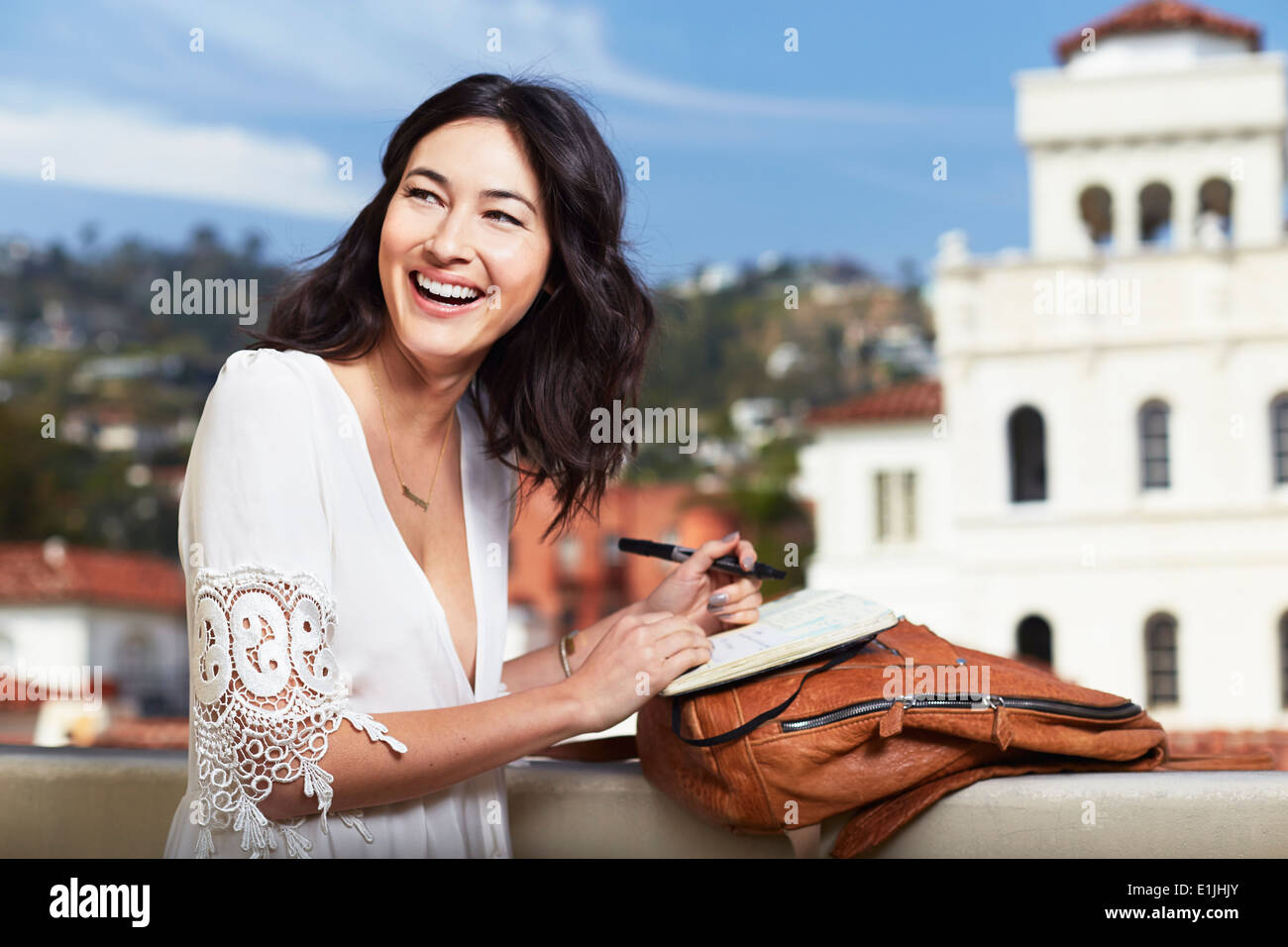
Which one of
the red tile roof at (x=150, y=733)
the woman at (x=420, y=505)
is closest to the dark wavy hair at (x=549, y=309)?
the woman at (x=420, y=505)

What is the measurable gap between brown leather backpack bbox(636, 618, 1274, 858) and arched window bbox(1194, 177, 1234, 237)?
32.4m

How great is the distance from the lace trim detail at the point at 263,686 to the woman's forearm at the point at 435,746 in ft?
0.04

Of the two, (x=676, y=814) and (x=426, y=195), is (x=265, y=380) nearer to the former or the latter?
(x=426, y=195)

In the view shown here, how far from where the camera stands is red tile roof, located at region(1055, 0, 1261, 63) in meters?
35.3

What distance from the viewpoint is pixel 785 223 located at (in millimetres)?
77000

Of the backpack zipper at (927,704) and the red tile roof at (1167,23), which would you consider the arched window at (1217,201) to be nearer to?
the red tile roof at (1167,23)

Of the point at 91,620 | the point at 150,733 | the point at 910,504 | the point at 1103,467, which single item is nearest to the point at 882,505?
the point at 910,504

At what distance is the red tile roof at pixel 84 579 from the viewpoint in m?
48.0

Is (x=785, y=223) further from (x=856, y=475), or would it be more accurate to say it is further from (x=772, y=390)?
(x=856, y=475)

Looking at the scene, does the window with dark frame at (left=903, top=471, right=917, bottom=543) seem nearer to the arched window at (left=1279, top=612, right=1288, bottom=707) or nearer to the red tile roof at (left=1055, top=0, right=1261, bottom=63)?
the arched window at (left=1279, top=612, right=1288, bottom=707)

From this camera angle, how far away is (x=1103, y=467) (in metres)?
29.8

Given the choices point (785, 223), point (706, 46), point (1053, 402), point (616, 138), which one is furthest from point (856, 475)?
point (706, 46)

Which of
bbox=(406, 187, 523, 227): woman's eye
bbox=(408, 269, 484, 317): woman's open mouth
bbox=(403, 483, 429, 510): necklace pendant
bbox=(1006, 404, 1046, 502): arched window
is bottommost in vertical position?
bbox=(403, 483, 429, 510): necklace pendant

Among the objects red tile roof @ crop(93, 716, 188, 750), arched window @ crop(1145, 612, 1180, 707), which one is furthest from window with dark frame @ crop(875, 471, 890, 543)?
red tile roof @ crop(93, 716, 188, 750)
